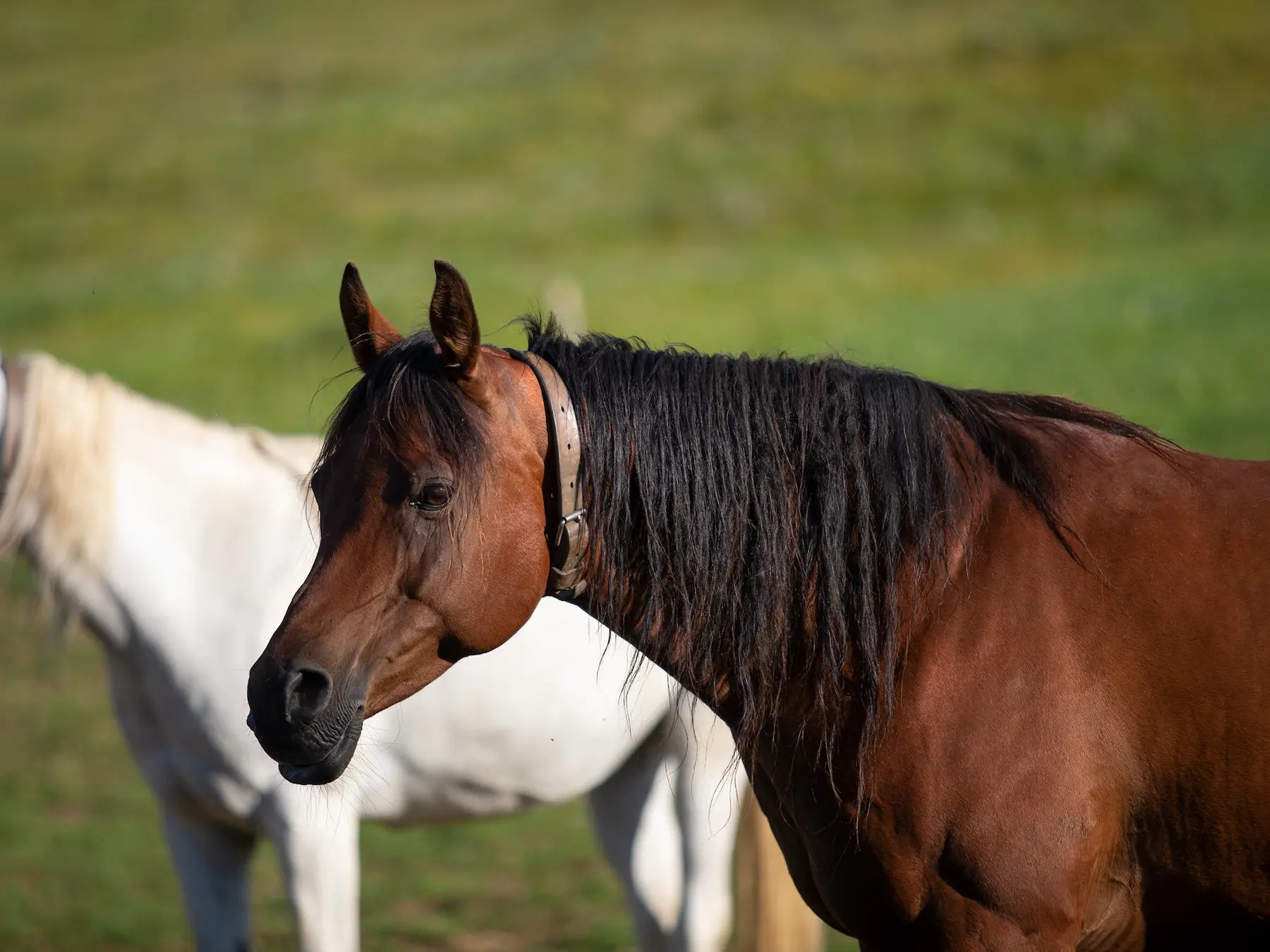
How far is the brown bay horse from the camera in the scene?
2012 mm

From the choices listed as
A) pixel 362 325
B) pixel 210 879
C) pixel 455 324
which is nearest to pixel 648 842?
pixel 210 879

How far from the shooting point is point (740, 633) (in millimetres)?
2180

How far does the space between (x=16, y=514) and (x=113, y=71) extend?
3500 centimetres

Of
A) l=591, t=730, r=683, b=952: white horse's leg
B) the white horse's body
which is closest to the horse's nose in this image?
the white horse's body

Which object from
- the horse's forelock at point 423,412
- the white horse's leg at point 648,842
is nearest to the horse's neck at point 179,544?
the white horse's leg at point 648,842

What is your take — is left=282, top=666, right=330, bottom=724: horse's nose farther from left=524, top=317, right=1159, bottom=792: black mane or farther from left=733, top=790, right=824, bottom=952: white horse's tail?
left=733, top=790, right=824, bottom=952: white horse's tail

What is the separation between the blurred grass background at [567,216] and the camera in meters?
5.74

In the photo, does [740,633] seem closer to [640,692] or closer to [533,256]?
[640,692]

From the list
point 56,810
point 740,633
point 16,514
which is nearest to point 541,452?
point 740,633

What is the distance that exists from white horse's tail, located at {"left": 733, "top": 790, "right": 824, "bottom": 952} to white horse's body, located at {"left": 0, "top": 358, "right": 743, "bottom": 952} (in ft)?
0.30

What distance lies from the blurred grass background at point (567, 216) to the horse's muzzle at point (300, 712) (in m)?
2.87

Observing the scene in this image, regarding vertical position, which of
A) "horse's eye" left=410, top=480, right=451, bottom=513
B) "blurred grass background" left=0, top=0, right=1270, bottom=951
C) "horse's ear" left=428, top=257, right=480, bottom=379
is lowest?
"horse's eye" left=410, top=480, right=451, bottom=513

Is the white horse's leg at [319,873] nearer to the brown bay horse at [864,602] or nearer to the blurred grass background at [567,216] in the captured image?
the brown bay horse at [864,602]

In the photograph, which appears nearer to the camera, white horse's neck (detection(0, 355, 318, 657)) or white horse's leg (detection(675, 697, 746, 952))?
white horse's neck (detection(0, 355, 318, 657))
